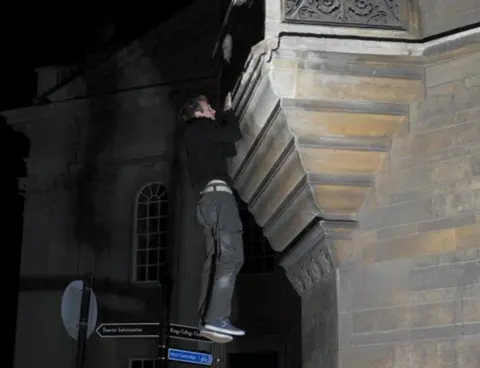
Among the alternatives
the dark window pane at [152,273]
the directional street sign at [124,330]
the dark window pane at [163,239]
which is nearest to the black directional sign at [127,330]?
the directional street sign at [124,330]

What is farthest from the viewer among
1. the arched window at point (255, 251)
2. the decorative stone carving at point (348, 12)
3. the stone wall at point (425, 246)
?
the arched window at point (255, 251)

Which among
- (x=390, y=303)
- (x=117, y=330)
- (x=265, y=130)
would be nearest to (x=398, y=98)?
(x=265, y=130)

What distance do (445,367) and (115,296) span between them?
1532 cm

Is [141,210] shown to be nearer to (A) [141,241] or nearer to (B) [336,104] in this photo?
(A) [141,241]

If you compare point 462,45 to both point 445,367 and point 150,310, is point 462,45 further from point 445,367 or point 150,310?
point 150,310

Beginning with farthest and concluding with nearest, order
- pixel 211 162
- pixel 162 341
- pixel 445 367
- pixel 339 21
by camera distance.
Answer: pixel 162 341 < pixel 211 162 < pixel 339 21 < pixel 445 367

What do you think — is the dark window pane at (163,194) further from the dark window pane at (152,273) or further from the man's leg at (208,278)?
the man's leg at (208,278)

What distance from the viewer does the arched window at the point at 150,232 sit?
2070cm

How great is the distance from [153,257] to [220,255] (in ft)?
47.9

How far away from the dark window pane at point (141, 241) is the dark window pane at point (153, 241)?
0.11 metres

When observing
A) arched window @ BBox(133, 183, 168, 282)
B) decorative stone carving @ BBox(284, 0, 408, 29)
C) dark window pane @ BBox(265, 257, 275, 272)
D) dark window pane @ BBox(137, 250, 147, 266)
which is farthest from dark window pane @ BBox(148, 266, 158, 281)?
decorative stone carving @ BBox(284, 0, 408, 29)

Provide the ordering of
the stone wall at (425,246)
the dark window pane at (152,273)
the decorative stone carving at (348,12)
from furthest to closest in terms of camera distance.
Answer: the dark window pane at (152,273) < the decorative stone carving at (348,12) < the stone wall at (425,246)

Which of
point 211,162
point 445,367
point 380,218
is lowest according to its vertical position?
point 445,367

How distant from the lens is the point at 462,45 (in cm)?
599
